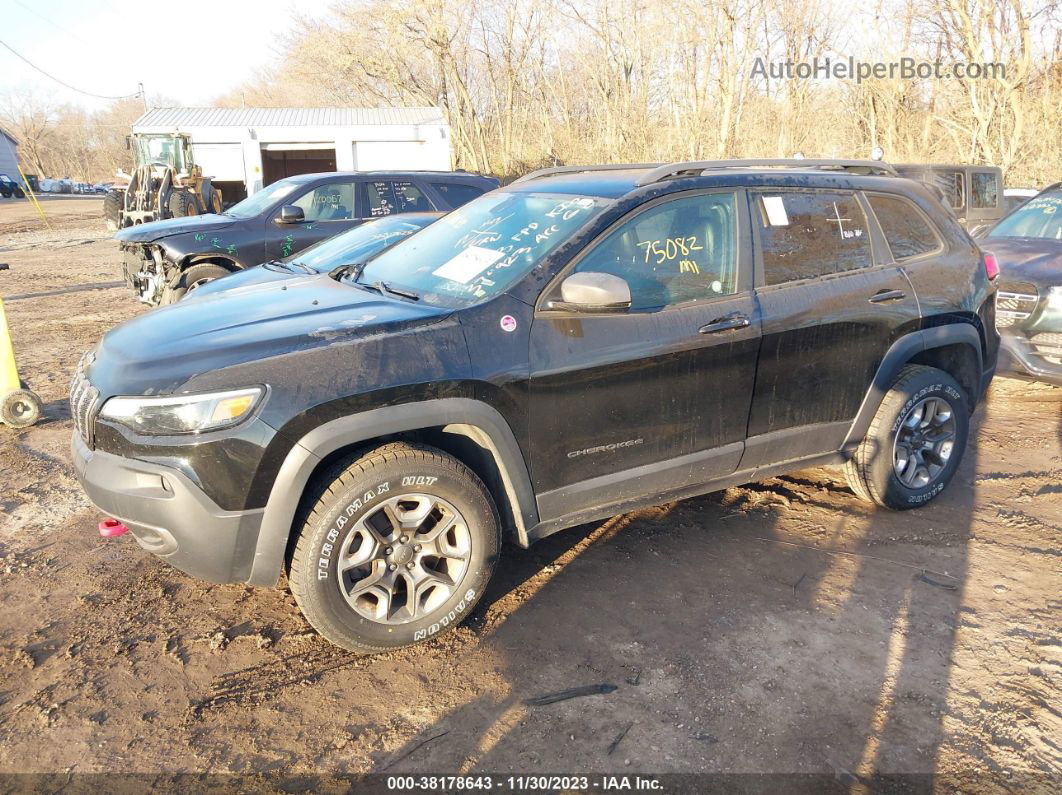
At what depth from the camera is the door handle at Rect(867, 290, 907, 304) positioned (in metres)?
3.94

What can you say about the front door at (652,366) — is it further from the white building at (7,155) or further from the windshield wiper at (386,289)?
the white building at (7,155)

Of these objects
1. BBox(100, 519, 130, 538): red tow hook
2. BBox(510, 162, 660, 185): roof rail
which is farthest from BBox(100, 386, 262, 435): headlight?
BBox(510, 162, 660, 185): roof rail

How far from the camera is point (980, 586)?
143 inches

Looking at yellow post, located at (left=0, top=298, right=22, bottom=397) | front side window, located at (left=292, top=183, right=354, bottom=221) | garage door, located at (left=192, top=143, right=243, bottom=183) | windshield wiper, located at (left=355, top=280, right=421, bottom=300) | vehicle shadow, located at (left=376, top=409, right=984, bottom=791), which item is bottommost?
vehicle shadow, located at (left=376, top=409, right=984, bottom=791)

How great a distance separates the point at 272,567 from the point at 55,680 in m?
0.95

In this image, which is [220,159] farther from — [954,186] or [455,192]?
[954,186]

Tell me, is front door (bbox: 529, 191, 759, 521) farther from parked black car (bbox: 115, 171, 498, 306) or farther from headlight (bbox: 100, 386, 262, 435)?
parked black car (bbox: 115, 171, 498, 306)

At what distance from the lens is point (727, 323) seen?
3.51 meters

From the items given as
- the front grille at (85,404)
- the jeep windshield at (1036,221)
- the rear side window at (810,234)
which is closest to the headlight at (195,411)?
the front grille at (85,404)

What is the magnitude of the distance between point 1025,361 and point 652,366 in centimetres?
440

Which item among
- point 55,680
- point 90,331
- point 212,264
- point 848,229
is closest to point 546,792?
point 55,680

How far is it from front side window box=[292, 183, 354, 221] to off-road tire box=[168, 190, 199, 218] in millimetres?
10262

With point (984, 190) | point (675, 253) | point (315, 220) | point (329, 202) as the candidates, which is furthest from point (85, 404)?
point (984, 190)

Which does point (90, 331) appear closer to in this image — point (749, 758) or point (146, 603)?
point (146, 603)
